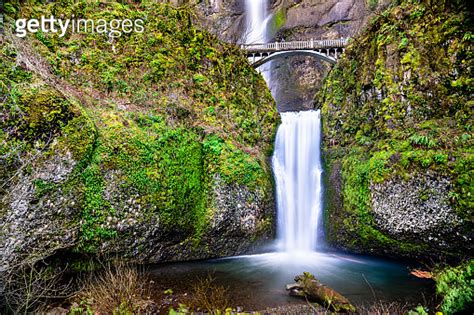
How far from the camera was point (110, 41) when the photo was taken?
876 centimetres

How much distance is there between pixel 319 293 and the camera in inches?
207

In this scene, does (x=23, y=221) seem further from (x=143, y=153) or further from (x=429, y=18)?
(x=429, y=18)

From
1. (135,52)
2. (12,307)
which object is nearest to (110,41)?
(135,52)

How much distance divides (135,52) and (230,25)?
933 inches

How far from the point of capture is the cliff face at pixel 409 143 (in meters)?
6.67

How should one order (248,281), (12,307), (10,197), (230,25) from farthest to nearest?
(230,25)
(248,281)
(10,197)
(12,307)

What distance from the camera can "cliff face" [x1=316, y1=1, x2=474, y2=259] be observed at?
21.9 feet

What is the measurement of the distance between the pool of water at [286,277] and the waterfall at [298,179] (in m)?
1.01

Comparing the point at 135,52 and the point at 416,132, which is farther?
the point at 135,52

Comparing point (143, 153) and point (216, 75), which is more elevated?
point (216, 75)

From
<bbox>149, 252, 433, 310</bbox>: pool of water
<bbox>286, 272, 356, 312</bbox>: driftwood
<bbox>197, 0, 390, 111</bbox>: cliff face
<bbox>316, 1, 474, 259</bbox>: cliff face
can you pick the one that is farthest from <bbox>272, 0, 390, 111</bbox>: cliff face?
<bbox>286, 272, 356, 312</bbox>: driftwood

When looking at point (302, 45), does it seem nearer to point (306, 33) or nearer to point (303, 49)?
point (303, 49)

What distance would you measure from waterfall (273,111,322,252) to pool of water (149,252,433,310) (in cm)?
101

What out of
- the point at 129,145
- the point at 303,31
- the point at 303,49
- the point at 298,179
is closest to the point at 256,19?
the point at 303,31
